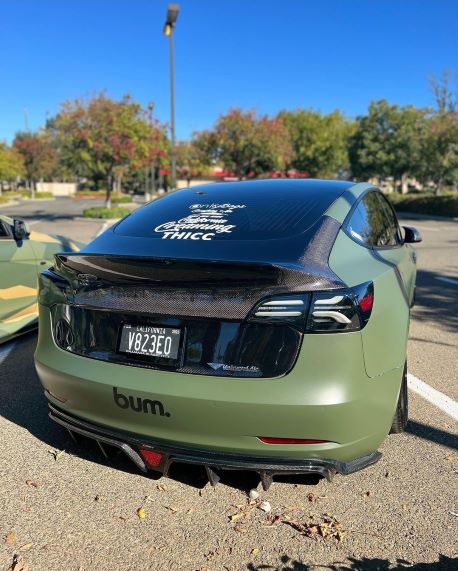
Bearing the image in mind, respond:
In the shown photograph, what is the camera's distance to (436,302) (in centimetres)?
725

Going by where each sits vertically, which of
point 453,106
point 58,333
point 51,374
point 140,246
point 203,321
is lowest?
point 51,374

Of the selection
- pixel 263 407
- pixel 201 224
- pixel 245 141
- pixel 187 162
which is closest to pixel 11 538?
pixel 263 407

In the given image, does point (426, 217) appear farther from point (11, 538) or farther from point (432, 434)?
point (11, 538)

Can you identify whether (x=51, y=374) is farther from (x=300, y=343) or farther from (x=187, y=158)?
(x=187, y=158)

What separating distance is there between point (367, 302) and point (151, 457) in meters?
1.28

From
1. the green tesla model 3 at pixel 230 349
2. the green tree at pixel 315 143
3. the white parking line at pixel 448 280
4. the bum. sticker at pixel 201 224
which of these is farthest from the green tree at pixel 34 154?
the green tesla model 3 at pixel 230 349

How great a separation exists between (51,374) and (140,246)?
0.83m

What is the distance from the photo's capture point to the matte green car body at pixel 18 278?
5039 mm

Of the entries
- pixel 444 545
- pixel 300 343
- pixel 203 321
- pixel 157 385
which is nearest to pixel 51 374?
pixel 157 385

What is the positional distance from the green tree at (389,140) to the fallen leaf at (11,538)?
39.8 m

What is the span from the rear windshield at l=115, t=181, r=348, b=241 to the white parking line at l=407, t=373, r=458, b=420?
1734mm

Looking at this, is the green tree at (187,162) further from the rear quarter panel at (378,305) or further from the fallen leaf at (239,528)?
the fallen leaf at (239,528)

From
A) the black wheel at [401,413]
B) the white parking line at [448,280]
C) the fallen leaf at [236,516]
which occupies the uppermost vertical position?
the black wheel at [401,413]

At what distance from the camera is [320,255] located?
254cm
